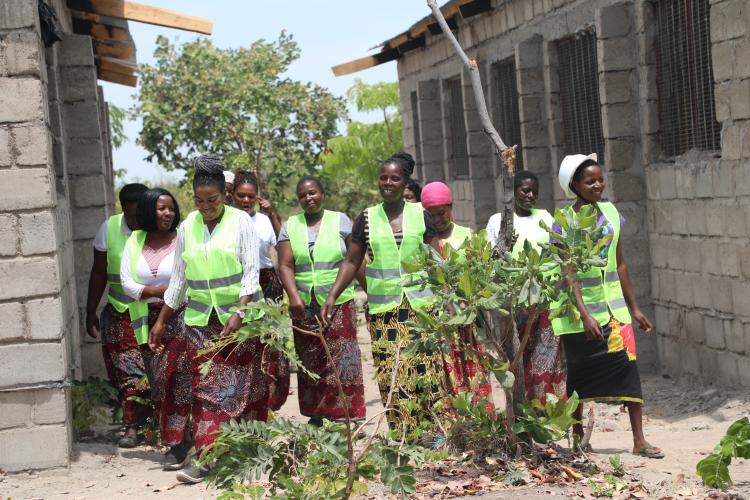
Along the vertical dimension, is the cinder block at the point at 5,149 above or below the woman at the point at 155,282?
above

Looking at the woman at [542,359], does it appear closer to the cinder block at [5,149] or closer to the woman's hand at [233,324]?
the woman's hand at [233,324]

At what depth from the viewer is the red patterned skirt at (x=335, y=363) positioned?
7879mm

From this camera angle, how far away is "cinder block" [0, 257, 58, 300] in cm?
700

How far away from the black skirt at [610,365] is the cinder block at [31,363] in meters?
2.93

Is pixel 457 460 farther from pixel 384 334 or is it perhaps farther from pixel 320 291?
pixel 320 291

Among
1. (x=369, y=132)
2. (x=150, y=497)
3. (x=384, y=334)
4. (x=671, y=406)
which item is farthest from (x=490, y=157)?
(x=369, y=132)

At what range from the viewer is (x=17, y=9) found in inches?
276

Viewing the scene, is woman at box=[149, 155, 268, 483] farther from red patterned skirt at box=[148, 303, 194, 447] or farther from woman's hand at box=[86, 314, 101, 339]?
woman's hand at box=[86, 314, 101, 339]

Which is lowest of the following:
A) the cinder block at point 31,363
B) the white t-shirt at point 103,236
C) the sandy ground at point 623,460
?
the sandy ground at point 623,460

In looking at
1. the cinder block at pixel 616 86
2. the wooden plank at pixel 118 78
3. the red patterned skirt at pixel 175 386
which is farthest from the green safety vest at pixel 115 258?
the wooden plank at pixel 118 78

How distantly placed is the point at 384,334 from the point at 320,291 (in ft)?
2.61

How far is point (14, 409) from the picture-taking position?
7.04m

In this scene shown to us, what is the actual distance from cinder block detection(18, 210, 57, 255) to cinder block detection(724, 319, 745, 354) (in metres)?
4.60

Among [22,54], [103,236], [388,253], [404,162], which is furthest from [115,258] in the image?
[404,162]
